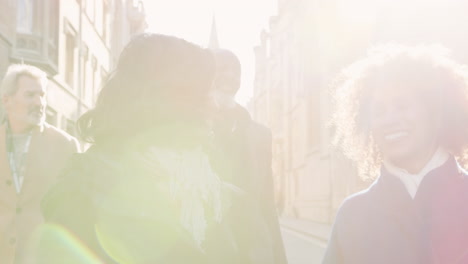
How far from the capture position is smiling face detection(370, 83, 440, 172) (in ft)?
8.68

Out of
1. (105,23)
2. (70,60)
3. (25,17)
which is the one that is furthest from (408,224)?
(105,23)

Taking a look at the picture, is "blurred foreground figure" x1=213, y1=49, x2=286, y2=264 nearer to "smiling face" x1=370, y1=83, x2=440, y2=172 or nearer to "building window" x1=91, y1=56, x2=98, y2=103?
"smiling face" x1=370, y1=83, x2=440, y2=172

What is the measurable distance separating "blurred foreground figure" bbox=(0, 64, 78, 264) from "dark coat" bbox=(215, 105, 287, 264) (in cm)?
126

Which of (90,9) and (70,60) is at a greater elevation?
(90,9)

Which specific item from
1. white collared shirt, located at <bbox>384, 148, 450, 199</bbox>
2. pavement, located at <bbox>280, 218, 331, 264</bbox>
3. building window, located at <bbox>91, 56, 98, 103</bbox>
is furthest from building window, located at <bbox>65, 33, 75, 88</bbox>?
white collared shirt, located at <bbox>384, 148, 450, 199</bbox>

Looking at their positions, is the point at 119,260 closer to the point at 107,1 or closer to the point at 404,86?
the point at 404,86

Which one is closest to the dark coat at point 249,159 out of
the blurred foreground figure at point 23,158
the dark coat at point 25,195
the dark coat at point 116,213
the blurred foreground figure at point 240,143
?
the blurred foreground figure at point 240,143

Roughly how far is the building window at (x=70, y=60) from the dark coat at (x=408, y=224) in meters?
19.0

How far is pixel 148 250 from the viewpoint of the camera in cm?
172

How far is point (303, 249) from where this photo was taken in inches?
534

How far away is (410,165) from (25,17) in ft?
51.3

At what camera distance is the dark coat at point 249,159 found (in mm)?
3457

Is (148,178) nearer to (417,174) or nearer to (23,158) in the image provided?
(417,174)

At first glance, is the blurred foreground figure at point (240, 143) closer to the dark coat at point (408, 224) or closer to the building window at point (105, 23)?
the dark coat at point (408, 224)
